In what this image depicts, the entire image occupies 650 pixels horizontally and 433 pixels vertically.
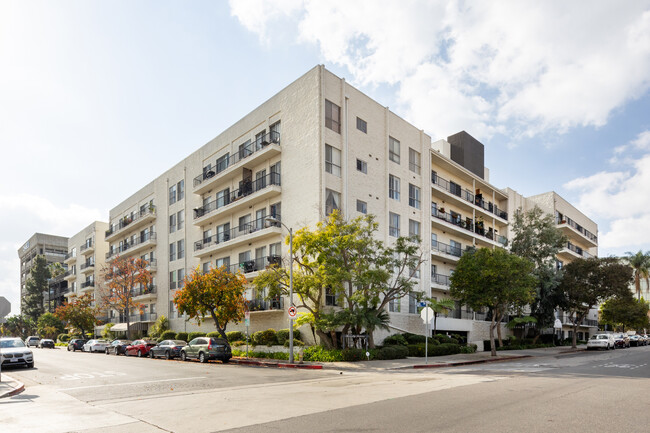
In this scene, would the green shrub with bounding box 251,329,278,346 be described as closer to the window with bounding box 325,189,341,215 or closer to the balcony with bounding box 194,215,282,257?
the balcony with bounding box 194,215,282,257

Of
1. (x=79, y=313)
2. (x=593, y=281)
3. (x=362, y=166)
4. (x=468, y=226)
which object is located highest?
(x=362, y=166)

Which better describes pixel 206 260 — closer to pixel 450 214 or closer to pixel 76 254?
pixel 450 214

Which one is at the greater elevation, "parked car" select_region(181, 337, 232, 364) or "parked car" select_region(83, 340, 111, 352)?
"parked car" select_region(181, 337, 232, 364)

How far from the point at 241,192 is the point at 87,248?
148ft

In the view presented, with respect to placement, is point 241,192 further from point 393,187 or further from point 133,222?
point 133,222

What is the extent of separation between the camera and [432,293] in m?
41.5

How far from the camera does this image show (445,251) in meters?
43.1

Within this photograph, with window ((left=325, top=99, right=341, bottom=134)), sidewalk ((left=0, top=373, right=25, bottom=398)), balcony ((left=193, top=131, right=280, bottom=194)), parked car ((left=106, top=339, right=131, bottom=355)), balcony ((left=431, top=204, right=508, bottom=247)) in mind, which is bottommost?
parked car ((left=106, top=339, right=131, bottom=355))

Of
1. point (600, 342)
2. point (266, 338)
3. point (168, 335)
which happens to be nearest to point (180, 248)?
point (168, 335)

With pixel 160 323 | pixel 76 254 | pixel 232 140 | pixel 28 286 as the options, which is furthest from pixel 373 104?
pixel 28 286

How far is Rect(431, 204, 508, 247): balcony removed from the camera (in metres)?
42.3

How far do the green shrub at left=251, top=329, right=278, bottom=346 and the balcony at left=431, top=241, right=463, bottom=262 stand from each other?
629 inches

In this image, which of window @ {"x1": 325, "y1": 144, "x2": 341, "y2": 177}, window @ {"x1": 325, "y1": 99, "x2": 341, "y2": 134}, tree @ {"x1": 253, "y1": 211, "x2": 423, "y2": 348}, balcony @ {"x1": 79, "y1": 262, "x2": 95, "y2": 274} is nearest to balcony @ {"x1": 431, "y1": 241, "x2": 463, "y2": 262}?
tree @ {"x1": 253, "y1": 211, "x2": 423, "y2": 348}

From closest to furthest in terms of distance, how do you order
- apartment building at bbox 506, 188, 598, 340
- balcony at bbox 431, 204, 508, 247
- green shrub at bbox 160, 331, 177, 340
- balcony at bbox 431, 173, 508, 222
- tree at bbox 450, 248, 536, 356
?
tree at bbox 450, 248, 536, 356 → balcony at bbox 431, 204, 508, 247 → balcony at bbox 431, 173, 508, 222 → green shrub at bbox 160, 331, 177, 340 → apartment building at bbox 506, 188, 598, 340
